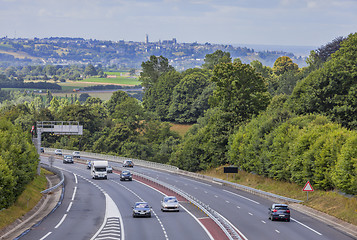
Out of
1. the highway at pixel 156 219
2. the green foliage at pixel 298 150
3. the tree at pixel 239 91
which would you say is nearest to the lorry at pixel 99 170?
the highway at pixel 156 219

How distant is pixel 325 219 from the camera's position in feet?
160

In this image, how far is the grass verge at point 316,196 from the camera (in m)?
48.5

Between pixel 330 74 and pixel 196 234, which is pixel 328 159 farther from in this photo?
pixel 330 74

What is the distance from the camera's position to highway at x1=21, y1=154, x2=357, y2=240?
136 feet

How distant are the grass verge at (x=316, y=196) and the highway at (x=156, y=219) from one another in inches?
94.3

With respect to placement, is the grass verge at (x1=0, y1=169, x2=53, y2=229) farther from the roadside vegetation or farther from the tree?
the tree

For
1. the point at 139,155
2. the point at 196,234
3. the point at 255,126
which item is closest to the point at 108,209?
the point at 196,234

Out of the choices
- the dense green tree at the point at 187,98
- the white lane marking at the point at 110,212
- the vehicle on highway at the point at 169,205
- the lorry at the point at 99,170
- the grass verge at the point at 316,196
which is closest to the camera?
the white lane marking at the point at 110,212

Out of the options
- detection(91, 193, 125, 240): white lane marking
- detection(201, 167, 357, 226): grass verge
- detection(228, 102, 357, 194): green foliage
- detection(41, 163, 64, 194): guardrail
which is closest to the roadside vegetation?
detection(228, 102, 357, 194): green foliage

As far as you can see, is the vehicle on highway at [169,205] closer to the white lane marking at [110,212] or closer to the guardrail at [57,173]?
the white lane marking at [110,212]

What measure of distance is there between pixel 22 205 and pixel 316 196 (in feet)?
94.1

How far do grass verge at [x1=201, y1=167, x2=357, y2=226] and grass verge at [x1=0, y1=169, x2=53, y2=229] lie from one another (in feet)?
87.5

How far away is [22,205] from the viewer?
2018 inches

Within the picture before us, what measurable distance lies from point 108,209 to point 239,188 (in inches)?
983
